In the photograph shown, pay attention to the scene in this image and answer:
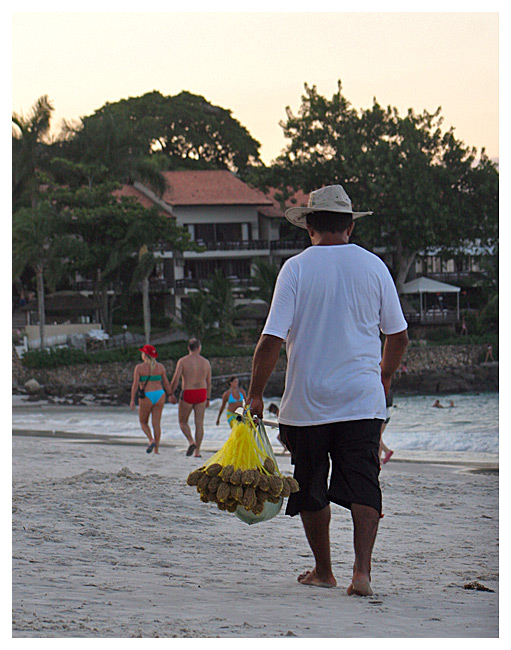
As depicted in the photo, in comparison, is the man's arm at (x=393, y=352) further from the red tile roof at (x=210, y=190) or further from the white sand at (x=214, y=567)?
the red tile roof at (x=210, y=190)

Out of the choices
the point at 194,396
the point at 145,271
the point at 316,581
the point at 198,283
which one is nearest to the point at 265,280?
the point at 145,271

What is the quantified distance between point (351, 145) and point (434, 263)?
12586 millimetres

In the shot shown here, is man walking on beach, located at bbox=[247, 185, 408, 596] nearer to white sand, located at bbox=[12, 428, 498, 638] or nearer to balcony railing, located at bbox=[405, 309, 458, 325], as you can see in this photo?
white sand, located at bbox=[12, 428, 498, 638]

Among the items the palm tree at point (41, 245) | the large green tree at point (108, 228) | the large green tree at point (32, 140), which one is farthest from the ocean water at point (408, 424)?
the large green tree at point (32, 140)

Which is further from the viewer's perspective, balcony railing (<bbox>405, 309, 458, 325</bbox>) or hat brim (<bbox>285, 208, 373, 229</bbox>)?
balcony railing (<bbox>405, 309, 458, 325</bbox>)

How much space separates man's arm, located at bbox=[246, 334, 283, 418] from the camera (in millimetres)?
3656

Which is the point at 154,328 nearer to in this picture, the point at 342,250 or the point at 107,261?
the point at 107,261

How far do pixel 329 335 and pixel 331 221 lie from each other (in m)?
0.59

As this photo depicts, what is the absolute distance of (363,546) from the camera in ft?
11.9

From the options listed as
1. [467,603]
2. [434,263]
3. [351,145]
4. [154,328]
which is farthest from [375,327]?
[434,263]

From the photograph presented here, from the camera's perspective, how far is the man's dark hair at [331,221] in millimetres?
3855

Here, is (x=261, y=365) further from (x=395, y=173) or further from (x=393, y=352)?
(x=395, y=173)

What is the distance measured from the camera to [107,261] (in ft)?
120

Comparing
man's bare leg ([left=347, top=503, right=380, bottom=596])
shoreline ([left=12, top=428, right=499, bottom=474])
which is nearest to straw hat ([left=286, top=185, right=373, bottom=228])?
man's bare leg ([left=347, top=503, right=380, bottom=596])
